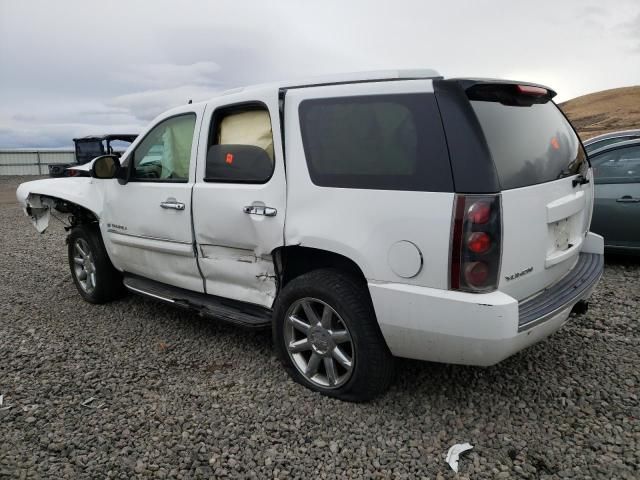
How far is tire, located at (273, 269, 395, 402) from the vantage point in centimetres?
276

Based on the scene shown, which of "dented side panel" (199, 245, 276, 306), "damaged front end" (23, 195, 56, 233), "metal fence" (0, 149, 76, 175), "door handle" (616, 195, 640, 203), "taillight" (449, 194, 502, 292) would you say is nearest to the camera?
"taillight" (449, 194, 502, 292)

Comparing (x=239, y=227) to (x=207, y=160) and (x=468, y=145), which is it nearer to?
(x=207, y=160)

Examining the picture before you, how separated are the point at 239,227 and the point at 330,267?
2.29 feet

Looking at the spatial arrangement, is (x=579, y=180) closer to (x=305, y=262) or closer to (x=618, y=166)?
(x=305, y=262)

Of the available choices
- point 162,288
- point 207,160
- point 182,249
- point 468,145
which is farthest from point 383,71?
point 162,288

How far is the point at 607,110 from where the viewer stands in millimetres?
28250

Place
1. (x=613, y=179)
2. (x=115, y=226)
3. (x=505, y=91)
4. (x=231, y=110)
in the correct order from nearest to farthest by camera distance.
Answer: (x=505, y=91), (x=231, y=110), (x=115, y=226), (x=613, y=179)

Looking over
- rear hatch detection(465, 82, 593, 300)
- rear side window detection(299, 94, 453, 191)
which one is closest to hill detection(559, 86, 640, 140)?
rear hatch detection(465, 82, 593, 300)

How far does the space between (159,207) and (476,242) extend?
100 inches

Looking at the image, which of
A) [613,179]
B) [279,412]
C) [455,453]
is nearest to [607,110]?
[613,179]

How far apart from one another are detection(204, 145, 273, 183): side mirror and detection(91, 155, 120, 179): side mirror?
1.10m

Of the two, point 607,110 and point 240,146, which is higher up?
point 607,110

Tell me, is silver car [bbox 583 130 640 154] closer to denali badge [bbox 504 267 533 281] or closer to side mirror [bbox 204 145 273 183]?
denali badge [bbox 504 267 533 281]

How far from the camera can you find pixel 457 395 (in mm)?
3076
